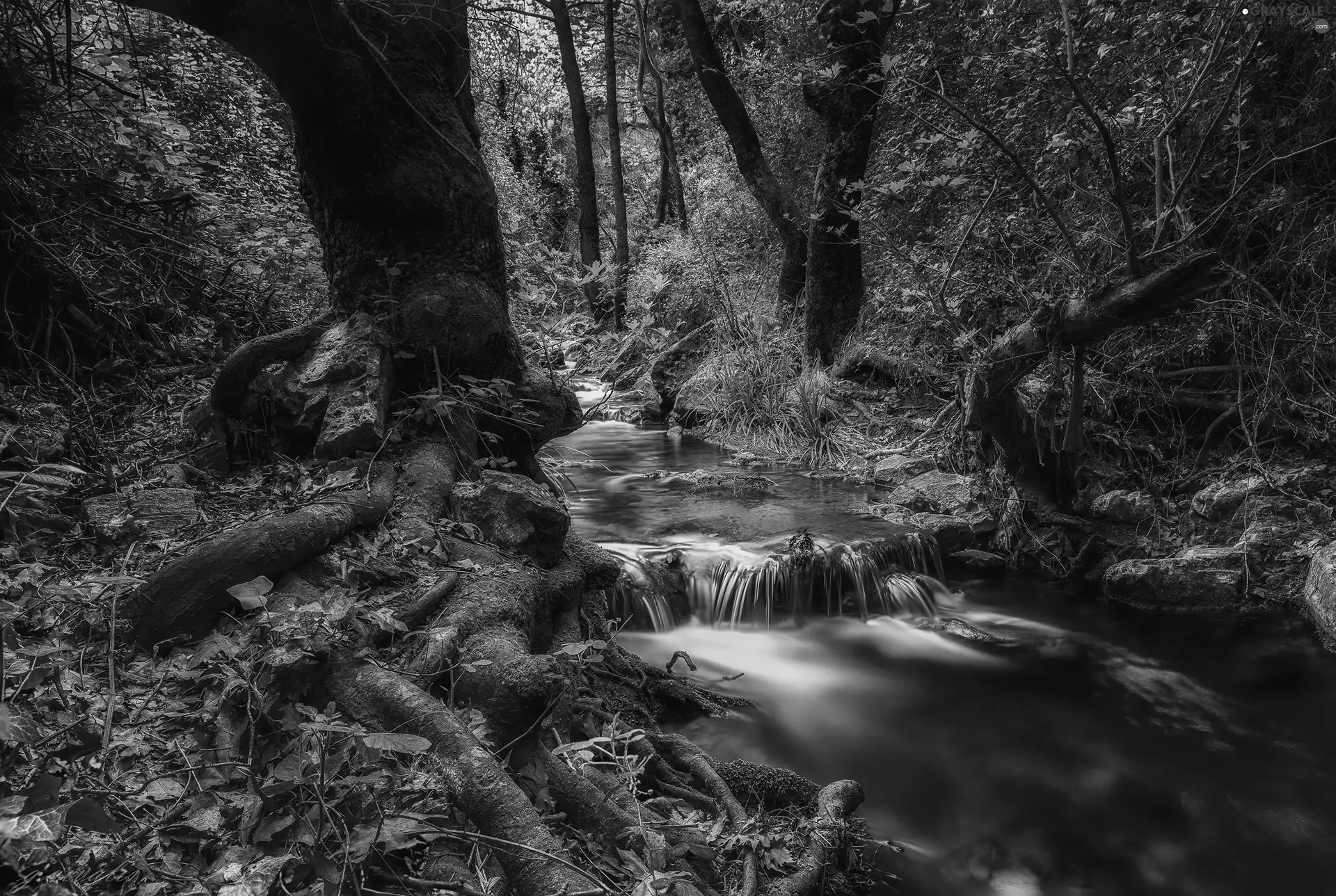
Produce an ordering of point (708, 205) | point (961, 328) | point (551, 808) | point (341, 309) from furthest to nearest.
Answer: point (708, 205) < point (961, 328) < point (341, 309) < point (551, 808)

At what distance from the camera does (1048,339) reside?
15.4 ft

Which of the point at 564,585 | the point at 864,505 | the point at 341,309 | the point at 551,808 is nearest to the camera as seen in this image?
the point at 551,808

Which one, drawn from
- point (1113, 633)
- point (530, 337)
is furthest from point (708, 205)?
point (1113, 633)

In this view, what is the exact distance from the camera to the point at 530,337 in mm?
4910

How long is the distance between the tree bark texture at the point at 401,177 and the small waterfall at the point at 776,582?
208cm

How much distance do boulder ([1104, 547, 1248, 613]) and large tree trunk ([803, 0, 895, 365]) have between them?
4.42 m

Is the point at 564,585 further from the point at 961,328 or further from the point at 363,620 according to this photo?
the point at 961,328

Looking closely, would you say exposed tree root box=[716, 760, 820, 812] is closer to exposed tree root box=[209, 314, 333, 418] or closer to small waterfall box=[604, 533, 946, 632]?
small waterfall box=[604, 533, 946, 632]

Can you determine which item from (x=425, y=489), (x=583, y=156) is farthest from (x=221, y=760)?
(x=583, y=156)

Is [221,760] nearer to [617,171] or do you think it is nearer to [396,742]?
[396,742]

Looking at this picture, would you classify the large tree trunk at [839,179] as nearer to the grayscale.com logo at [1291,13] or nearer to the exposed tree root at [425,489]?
the grayscale.com logo at [1291,13]

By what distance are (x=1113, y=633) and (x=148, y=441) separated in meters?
5.76

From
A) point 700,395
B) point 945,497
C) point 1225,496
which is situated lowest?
point 945,497

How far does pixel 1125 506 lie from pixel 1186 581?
690 mm
